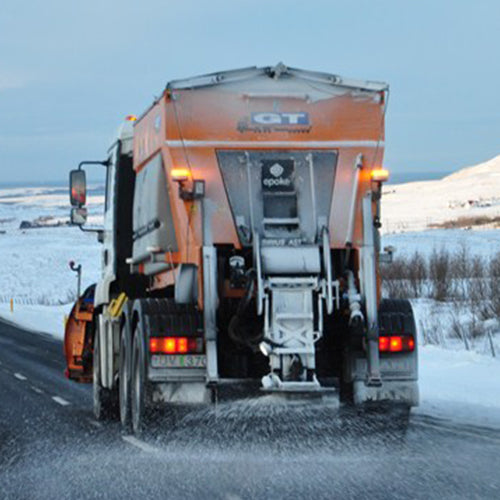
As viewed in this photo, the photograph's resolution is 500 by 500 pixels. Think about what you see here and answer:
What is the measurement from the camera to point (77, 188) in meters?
14.1

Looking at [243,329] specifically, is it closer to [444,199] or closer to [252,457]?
[252,457]

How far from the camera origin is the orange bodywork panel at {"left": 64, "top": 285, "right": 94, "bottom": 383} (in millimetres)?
15562

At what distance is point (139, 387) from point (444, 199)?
122621 mm

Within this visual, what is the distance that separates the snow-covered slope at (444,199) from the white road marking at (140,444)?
70292 mm

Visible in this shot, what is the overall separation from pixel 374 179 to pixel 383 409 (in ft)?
6.76

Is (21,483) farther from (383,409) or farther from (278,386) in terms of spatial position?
(383,409)

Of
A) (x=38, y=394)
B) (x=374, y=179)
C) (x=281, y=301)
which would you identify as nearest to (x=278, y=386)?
(x=281, y=301)

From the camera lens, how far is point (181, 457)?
10.5 meters

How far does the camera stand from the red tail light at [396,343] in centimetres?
1106

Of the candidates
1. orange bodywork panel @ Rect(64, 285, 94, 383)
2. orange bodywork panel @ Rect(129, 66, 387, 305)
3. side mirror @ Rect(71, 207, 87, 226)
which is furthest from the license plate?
orange bodywork panel @ Rect(64, 285, 94, 383)

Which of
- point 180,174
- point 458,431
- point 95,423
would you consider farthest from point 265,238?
point 95,423

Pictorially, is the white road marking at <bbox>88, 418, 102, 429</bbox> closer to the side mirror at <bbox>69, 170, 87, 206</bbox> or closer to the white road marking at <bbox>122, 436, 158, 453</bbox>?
the white road marking at <bbox>122, 436, 158, 453</bbox>

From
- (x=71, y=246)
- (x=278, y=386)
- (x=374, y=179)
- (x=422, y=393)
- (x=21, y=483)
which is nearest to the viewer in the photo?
(x=21, y=483)

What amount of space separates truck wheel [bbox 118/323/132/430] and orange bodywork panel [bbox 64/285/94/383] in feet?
9.92
